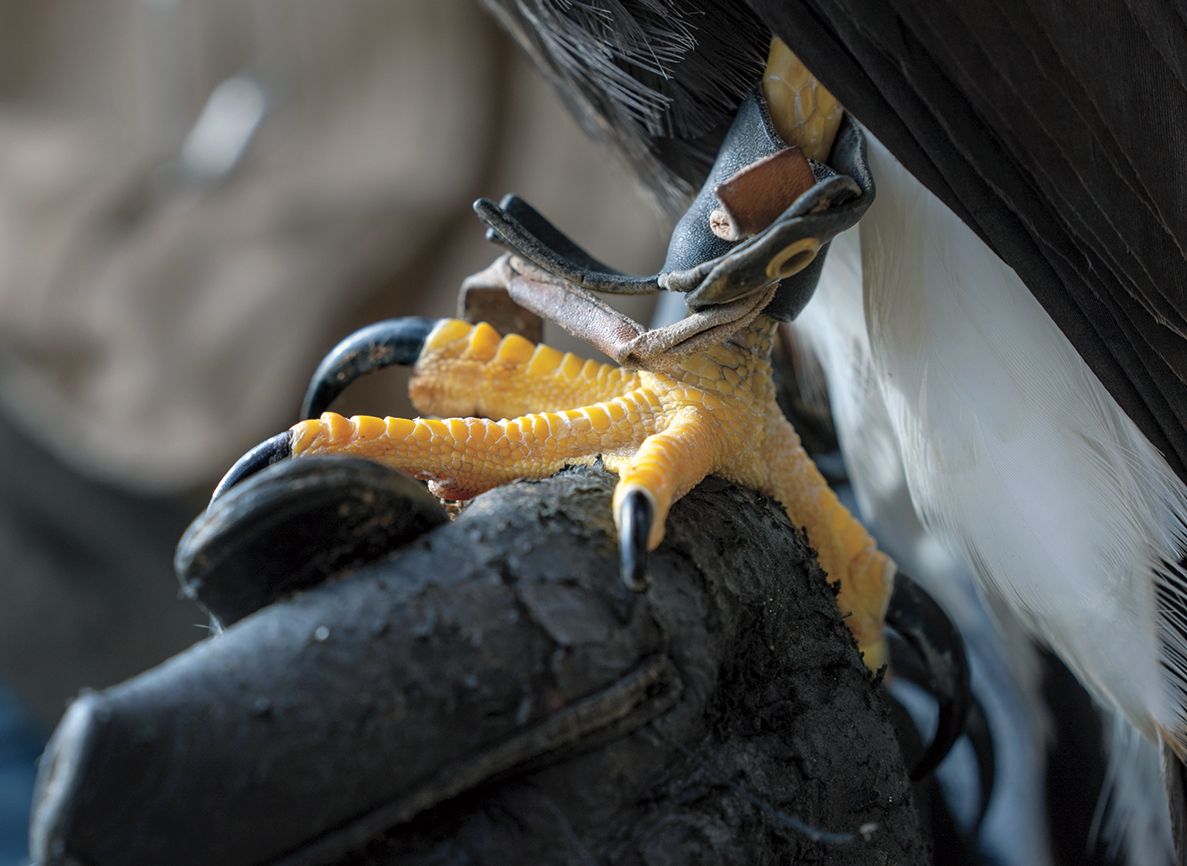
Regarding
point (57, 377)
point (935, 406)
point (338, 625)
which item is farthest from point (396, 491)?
point (57, 377)

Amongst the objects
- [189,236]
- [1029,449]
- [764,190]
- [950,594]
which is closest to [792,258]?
[764,190]

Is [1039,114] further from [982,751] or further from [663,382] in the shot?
[982,751]

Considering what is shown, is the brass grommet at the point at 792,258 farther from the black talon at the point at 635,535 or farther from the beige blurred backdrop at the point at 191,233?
the beige blurred backdrop at the point at 191,233

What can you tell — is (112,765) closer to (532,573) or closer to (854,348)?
(532,573)

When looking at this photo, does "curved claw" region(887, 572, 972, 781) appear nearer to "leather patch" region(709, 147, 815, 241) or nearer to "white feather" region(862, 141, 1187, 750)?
"white feather" region(862, 141, 1187, 750)

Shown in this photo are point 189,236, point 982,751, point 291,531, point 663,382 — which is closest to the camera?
point 291,531

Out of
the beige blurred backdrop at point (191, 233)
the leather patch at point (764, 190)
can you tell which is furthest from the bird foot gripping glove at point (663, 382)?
the beige blurred backdrop at point (191, 233)
